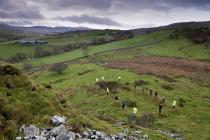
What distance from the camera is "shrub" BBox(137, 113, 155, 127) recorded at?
48812mm

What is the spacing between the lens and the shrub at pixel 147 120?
48.8 metres

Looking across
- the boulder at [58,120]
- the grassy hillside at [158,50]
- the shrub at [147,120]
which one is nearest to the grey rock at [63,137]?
the boulder at [58,120]

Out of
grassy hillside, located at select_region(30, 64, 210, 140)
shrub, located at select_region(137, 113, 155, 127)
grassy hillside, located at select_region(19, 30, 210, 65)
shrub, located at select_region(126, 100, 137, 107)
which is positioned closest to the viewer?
shrub, located at select_region(137, 113, 155, 127)

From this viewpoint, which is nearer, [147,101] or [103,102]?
[103,102]

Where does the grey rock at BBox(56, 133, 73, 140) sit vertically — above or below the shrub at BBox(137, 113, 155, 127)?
above

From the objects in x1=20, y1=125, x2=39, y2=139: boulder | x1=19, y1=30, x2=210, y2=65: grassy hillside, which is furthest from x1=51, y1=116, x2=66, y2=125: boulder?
x1=19, y1=30, x2=210, y2=65: grassy hillside

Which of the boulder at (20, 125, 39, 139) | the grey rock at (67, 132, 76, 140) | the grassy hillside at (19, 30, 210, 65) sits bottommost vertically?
the grassy hillside at (19, 30, 210, 65)

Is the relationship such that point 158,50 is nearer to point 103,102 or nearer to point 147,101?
point 147,101

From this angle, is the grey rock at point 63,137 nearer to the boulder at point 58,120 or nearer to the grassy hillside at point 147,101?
the boulder at point 58,120

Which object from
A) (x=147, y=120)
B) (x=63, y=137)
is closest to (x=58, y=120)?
(x=63, y=137)

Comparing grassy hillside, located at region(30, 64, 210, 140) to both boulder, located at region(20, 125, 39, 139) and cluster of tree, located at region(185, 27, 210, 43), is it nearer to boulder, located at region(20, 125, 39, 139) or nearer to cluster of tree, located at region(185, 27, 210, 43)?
boulder, located at region(20, 125, 39, 139)

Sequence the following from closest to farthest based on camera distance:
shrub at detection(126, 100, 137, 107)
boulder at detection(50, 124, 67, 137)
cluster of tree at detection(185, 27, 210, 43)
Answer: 1. boulder at detection(50, 124, 67, 137)
2. shrub at detection(126, 100, 137, 107)
3. cluster of tree at detection(185, 27, 210, 43)

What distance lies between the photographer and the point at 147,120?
50719 millimetres

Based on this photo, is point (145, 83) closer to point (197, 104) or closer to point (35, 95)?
point (197, 104)
